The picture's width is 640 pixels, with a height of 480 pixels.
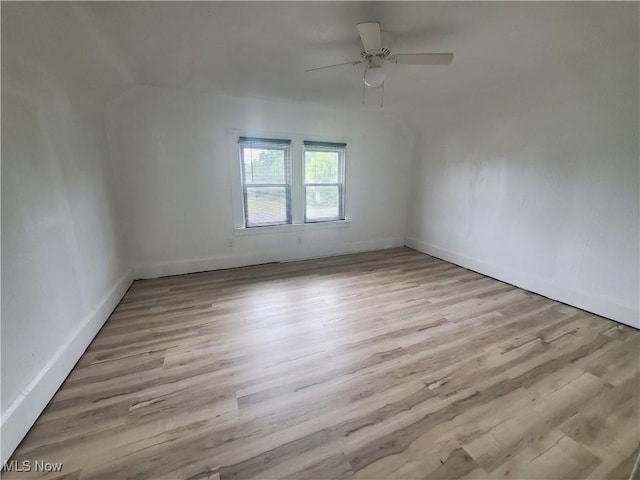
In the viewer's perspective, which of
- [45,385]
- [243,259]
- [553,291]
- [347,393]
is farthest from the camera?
[243,259]

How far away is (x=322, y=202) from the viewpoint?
4.29 m

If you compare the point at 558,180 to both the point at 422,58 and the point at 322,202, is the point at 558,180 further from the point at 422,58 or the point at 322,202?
the point at 322,202

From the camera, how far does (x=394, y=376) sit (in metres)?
1.81

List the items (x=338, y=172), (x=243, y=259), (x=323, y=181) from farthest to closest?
(x=338, y=172)
(x=323, y=181)
(x=243, y=259)

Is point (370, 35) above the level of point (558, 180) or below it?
above

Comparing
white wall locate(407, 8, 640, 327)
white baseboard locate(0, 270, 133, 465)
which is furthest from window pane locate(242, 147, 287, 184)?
white wall locate(407, 8, 640, 327)

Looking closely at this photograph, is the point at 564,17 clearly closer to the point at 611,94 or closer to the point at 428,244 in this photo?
the point at 611,94

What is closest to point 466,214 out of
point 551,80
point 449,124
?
point 449,124

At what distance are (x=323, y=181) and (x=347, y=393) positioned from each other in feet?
10.5

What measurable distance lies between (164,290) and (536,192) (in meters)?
4.56

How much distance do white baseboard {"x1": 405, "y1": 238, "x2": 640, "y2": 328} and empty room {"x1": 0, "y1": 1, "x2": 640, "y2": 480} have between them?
2 centimetres
